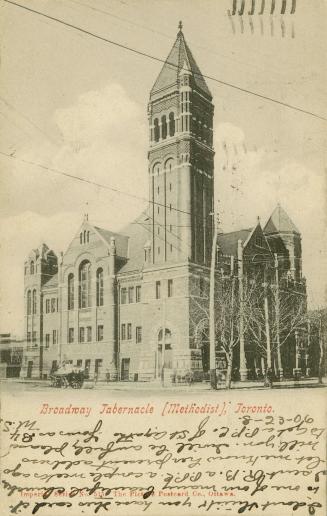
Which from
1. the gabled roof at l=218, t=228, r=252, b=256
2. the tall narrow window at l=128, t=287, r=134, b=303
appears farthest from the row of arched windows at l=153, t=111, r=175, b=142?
the tall narrow window at l=128, t=287, r=134, b=303

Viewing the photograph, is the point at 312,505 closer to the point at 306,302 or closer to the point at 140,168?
the point at 306,302

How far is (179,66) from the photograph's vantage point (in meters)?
9.16

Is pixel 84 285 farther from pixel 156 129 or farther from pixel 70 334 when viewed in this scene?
pixel 156 129

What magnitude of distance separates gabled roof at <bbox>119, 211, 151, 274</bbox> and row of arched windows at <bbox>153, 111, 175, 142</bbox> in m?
1.62

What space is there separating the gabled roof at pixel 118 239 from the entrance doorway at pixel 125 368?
290cm

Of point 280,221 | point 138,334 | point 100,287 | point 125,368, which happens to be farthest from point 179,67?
point 138,334

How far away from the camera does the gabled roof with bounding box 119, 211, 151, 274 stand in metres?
11.9

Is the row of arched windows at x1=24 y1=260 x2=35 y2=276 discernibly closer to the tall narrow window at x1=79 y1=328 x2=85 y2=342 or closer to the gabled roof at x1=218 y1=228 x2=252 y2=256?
the tall narrow window at x1=79 y1=328 x2=85 y2=342

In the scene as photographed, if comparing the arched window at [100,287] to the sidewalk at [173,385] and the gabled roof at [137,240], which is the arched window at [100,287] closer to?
the gabled roof at [137,240]

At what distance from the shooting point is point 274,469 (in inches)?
312

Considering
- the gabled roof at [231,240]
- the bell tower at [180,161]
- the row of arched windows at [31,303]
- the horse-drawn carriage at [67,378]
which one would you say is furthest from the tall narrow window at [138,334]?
the row of arched windows at [31,303]

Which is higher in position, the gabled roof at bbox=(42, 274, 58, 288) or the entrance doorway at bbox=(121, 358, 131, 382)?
the gabled roof at bbox=(42, 274, 58, 288)

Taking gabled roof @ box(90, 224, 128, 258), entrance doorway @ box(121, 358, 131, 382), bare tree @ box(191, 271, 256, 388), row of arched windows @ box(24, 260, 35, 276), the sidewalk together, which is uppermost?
gabled roof @ box(90, 224, 128, 258)

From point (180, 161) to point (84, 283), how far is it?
4299 millimetres
